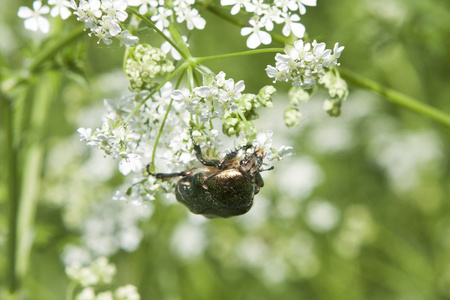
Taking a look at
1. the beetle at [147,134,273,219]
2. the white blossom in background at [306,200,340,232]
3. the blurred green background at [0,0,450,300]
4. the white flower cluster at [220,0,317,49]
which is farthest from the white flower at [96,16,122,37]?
the white blossom in background at [306,200,340,232]

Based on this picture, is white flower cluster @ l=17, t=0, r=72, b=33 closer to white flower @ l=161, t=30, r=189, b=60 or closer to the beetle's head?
white flower @ l=161, t=30, r=189, b=60

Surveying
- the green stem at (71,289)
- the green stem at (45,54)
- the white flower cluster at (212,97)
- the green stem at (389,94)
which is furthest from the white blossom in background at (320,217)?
the white flower cluster at (212,97)

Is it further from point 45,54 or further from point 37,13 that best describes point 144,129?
point 45,54

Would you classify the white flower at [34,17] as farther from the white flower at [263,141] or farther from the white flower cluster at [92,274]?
the white flower cluster at [92,274]

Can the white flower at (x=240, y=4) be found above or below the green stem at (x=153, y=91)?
above

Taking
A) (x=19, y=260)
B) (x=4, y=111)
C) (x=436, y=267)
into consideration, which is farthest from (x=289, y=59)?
(x=436, y=267)
